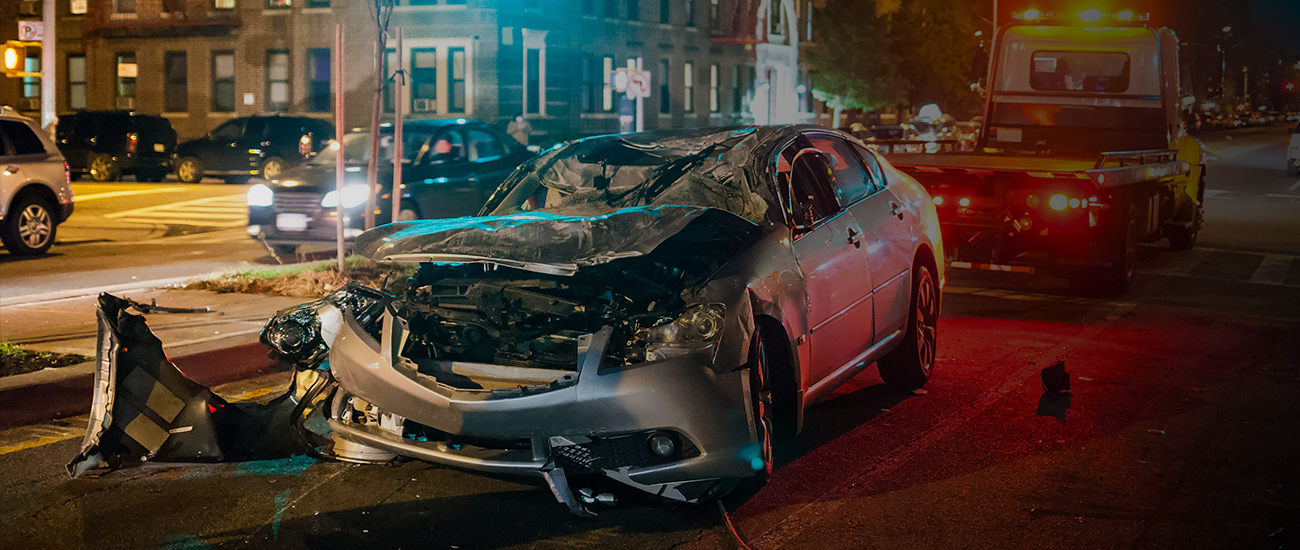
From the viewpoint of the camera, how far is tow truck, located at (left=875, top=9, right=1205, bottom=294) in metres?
11.0

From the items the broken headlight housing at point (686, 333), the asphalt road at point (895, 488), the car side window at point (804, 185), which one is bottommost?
the asphalt road at point (895, 488)

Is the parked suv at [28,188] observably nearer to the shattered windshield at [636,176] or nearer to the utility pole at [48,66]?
the utility pole at [48,66]

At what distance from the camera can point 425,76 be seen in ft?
124

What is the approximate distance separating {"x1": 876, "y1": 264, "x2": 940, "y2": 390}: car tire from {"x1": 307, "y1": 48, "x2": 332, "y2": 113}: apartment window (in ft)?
112

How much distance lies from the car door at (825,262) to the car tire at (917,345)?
91cm

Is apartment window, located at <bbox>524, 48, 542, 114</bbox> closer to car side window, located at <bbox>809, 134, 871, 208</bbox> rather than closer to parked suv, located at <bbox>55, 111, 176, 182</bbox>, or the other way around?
parked suv, located at <bbox>55, 111, 176, 182</bbox>

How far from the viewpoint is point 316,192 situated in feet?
45.7

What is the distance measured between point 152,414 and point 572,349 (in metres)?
1.92

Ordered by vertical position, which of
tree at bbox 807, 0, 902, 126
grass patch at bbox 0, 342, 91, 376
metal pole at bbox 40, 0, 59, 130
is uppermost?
tree at bbox 807, 0, 902, 126

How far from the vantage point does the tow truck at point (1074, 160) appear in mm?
11031

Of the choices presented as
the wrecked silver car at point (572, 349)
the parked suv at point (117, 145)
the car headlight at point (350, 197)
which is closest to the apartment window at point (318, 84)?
the parked suv at point (117, 145)

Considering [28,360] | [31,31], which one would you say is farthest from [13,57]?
A: [28,360]

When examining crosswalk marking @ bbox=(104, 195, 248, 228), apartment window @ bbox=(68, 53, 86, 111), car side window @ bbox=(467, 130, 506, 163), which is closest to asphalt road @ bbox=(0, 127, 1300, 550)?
car side window @ bbox=(467, 130, 506, 163)

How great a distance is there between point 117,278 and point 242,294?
2.24m
